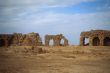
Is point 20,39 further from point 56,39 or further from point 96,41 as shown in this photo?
point 96,41

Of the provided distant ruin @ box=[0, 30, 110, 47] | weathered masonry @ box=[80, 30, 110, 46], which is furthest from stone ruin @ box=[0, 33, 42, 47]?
weathered masonry @ box=[80, 30, 110, 46]

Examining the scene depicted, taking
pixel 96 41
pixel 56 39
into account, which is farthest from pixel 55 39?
pixel 96 41

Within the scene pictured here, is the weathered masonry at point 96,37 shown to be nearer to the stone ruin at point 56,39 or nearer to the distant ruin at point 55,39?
the distant ruin at point 55,39

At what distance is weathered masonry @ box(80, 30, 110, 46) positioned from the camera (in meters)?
33.2

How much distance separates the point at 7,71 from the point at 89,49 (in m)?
15.1

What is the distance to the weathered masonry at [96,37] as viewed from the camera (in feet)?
109

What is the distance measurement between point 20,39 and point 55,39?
784 cm

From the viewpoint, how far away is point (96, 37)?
3466 centimetres

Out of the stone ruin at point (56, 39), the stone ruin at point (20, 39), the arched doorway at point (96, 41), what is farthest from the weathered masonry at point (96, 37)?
the stone ruin at point (20, 39)

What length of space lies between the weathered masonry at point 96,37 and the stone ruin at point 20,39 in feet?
Result: 31.4

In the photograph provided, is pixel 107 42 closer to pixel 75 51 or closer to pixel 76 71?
→ pixel 75 51

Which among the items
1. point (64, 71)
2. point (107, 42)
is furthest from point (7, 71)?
point (107, 42)

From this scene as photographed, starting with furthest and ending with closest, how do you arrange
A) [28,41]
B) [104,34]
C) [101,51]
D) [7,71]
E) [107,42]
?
[28,41], [107,42], [104,34], [101,51], [7,71]

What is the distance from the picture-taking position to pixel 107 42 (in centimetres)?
3556
